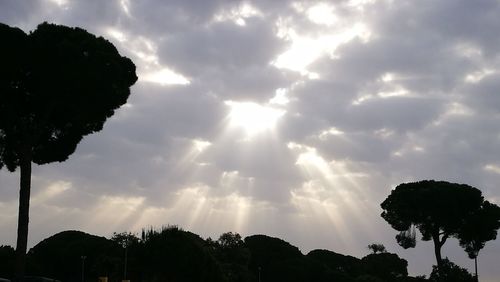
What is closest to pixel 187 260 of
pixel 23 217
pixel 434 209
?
pixel 23 217

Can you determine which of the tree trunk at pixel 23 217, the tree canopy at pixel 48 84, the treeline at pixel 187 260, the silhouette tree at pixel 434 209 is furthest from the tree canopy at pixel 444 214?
the tree trunk at pixel 23 217

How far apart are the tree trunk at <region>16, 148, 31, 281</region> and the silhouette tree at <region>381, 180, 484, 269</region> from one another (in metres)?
49.3

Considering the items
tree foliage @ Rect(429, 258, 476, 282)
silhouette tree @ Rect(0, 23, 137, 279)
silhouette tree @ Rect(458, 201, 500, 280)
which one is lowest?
tree foliage @ Rect(429, 258, 476, 282)

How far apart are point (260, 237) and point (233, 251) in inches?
501

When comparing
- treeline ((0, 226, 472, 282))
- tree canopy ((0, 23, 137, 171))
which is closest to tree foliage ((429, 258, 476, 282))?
treeline ((0, 226, 472, 282))

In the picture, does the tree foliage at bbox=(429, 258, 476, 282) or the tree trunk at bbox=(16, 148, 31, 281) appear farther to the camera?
the tree foliage at bbox=(429, 258, 476, 282)

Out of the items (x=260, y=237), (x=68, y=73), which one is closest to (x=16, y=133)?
(x=68, y=73)

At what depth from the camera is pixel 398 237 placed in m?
73.9

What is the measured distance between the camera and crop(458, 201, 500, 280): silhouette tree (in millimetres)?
69062

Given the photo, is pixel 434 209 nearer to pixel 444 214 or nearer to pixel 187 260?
pixel 444 214

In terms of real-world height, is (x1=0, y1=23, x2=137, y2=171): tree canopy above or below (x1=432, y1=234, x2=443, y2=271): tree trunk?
above

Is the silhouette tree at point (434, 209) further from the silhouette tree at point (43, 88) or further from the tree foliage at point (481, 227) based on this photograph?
the silhouette tree at point (43, 88)

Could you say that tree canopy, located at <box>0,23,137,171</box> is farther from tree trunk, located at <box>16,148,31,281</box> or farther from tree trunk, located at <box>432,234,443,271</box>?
tree trunk, located at <box>432,234,443,271</box>

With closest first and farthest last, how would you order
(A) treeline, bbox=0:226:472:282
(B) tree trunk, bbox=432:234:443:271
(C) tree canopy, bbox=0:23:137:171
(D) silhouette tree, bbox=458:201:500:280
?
(C) tree canopy, bbox=0:23:137:171 < (A) treeline, bbox=0:226:472:282 < (D) silhouette tree, bbox=458:201:500:280 < (B) tree trunk, bbox=432:234:443:271
